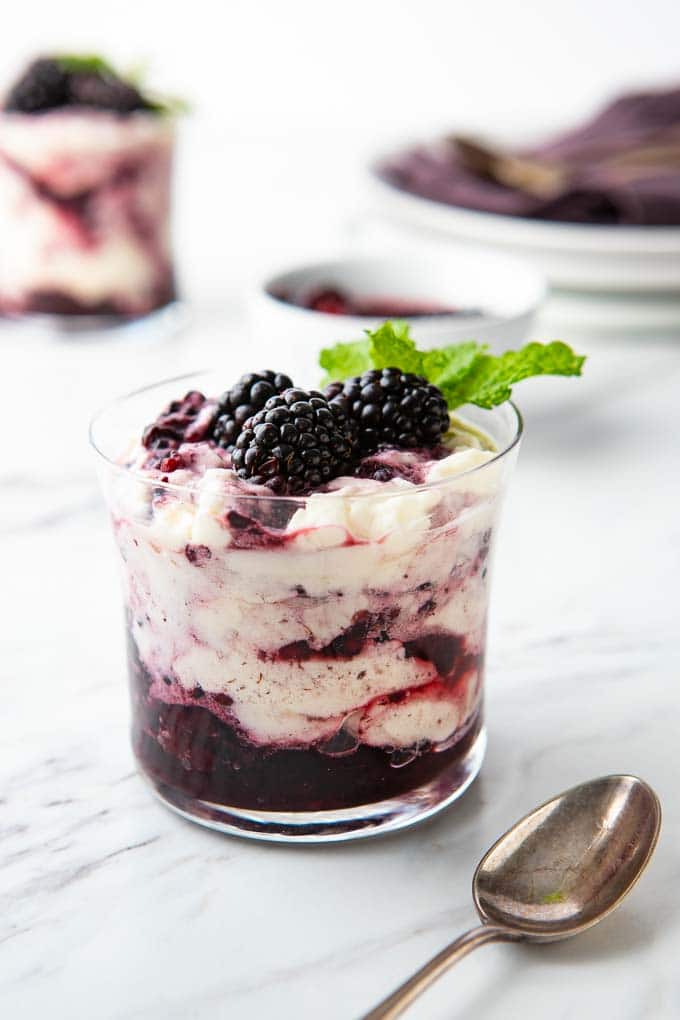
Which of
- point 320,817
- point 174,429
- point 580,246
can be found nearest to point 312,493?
point 174,429

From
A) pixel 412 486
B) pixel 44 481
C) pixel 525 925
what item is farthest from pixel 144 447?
pixel 44 481

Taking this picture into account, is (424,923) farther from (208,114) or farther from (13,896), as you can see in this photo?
(208,114)

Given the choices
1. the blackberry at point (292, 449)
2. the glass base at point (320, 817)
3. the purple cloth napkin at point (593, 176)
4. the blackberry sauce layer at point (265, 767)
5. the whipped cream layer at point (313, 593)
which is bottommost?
the glass base at point (320, 817)

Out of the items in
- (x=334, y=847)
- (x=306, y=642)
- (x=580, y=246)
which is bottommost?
(x=334, y=847)

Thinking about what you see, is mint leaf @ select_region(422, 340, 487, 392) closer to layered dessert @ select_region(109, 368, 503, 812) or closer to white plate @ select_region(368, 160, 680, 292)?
layered dessert @ select_region(109, 368, 503, 812)

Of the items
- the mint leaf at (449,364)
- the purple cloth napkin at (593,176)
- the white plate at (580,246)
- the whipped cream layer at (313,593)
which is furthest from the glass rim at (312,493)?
the purple cloth napkin at (593,176)

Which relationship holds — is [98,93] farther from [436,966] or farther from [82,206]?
[436,966]

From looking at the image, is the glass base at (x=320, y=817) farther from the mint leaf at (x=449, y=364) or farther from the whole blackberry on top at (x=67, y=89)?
the whole blackberry on top at (x=67, y=89)
